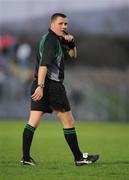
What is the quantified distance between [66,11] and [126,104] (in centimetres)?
493

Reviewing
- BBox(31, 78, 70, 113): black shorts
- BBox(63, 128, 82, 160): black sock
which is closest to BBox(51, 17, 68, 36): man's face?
BBox(31, 78, 70, 113): black shorts

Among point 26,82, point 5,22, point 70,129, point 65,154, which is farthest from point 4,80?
point 70,129

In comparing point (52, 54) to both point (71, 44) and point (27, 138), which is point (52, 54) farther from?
point (27, 138)

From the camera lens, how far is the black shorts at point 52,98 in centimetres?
994

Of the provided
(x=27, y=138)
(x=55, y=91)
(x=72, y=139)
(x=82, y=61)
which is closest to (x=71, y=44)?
(x=55, y=91)

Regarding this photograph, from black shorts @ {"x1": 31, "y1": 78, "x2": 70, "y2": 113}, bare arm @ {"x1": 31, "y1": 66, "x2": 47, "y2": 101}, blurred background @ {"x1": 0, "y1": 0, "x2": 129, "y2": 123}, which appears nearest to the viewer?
bare arm @ {"x1": 31, "y1": 66, "x2": 47, "y2": 101}

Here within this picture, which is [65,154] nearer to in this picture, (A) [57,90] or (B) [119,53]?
(A) [57,90]

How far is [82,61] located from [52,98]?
76.4 feet

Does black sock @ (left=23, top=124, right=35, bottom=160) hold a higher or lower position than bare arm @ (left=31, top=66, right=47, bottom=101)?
lower

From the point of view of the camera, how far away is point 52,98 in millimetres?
9953

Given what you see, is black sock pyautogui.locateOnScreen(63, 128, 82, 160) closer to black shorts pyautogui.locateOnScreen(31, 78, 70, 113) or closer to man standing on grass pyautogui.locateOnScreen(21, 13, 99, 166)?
man standing on grass pyautogui.locateOnScreen(21, 13, 99, 166)

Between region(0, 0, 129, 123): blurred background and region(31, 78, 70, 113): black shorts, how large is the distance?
20.4m

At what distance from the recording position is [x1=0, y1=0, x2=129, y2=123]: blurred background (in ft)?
103

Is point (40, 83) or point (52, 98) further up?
point (40, 83)
